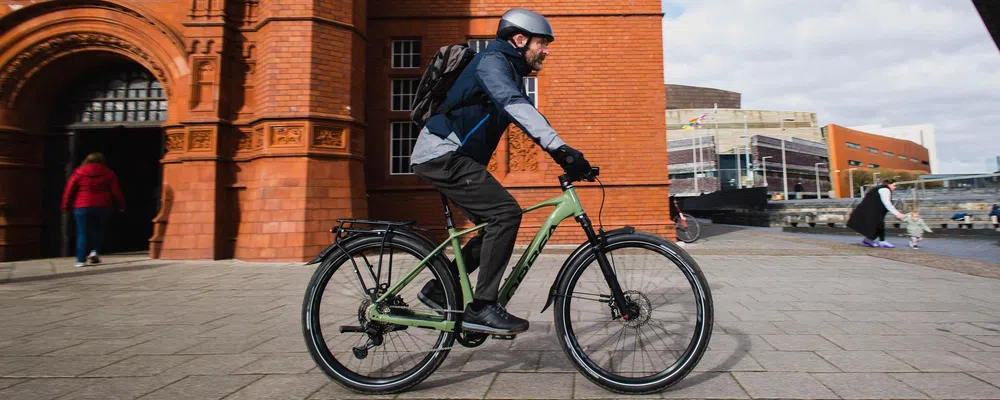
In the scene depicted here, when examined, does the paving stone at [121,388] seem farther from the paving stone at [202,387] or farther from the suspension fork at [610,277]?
the suspension fork at [610,277]

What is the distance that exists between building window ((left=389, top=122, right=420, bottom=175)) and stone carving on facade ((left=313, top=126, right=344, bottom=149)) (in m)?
2.37

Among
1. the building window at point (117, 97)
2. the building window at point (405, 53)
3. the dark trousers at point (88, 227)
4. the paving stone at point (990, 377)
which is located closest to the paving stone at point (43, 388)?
the paving stone at point (990, 377)

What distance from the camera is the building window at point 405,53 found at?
11492mm

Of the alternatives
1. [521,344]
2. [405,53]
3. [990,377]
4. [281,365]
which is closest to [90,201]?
[405,53]

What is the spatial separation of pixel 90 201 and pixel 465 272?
8523 mm

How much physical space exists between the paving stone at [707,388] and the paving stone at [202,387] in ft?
5.82

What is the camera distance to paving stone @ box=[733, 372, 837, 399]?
244 centimetres

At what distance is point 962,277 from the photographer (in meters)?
6.33

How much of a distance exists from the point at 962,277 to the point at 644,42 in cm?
691

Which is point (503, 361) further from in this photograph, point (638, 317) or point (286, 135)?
point (286, 135)

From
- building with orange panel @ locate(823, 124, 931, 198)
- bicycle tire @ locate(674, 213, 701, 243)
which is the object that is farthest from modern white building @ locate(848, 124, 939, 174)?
bicycle tire @ locate(674, 213, 701, 243)

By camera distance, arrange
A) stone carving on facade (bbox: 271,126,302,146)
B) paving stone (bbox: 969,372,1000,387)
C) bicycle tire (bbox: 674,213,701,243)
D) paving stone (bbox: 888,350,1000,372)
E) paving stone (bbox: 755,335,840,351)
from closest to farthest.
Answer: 1. paving stone (bbox: 969,372,1000,387)
2. paving stone (bbox: 888,350,1000,372)
3. paving stone (bbox: 755,335,840,351)
4. stone carving on facade (bbox: 271,126,302,146)
5. bicycle tire (bbox: 674,213,701,243)

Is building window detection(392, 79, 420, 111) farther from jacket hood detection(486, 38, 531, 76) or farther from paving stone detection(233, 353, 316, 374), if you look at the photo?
jacket hood detection(486, 38, 531, 76)

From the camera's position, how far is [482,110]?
264 centimetres
